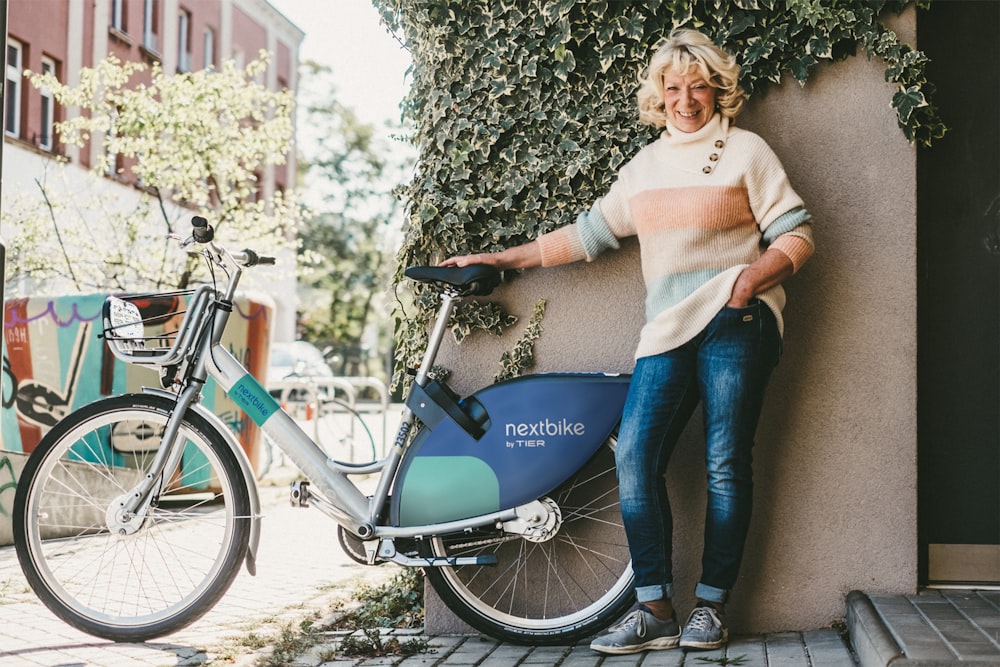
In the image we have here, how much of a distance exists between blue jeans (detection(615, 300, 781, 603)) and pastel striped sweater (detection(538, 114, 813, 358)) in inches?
3.2

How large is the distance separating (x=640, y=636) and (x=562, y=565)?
0.57 metres

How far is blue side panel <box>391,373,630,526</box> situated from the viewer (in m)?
3.87

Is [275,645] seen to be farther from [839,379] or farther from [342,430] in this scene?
[342,430]

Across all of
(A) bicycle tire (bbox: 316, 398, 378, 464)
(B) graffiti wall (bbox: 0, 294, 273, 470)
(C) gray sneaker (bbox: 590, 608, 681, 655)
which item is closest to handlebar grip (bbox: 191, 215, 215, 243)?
(C) gray sneaker (bbox: 590, 608, 681, 655)

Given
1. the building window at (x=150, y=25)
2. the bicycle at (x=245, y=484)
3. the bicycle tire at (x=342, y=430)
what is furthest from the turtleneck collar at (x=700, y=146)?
the building window at (x=150, y=25)

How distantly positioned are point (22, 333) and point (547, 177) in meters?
5.83

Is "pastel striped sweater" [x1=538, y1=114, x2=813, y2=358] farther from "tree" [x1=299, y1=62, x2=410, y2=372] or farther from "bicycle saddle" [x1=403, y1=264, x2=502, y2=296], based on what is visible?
"tree" [x1=299, y1=62, x2=410, y2=372]

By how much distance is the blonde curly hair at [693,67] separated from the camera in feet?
12.1

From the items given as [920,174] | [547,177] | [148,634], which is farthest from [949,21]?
[148,634]

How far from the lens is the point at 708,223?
369cm

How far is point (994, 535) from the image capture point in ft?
13.5

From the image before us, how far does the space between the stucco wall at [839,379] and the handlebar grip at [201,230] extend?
198 cm

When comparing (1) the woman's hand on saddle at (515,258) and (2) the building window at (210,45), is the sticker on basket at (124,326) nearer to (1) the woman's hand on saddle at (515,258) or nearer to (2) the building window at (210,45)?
(1) the woman's hand on saddle at (515,258)

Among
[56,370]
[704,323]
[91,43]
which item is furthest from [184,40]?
[704,323]
